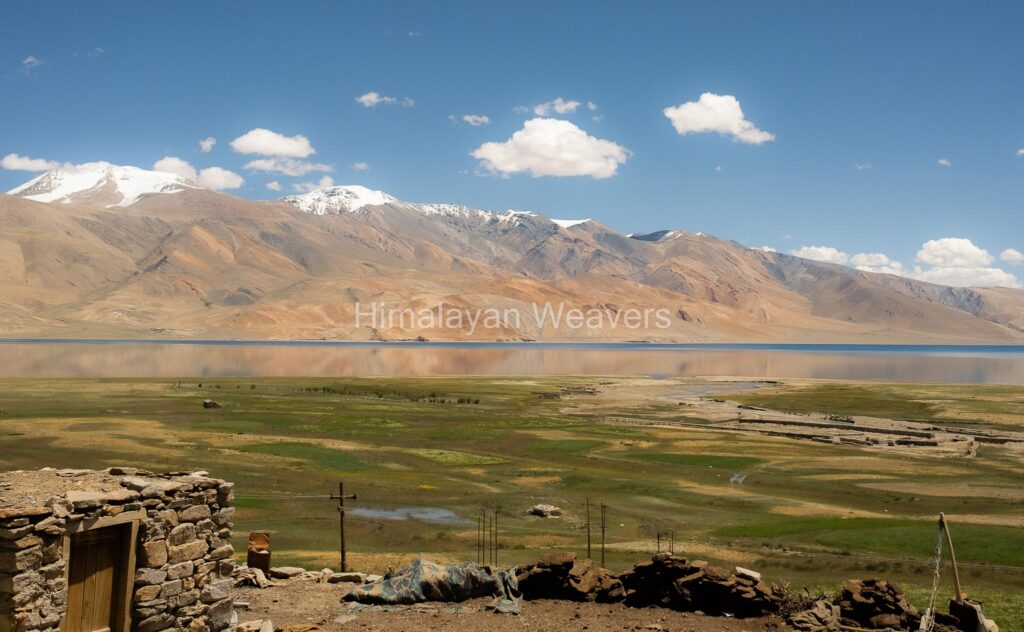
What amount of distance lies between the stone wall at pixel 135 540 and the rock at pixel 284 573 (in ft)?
16.5

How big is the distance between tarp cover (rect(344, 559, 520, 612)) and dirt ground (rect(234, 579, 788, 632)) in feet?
0.82

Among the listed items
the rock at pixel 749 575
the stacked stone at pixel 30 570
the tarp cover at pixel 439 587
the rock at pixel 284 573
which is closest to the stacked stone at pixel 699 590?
the rock at pixel 749 575

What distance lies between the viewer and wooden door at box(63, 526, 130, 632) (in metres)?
13.1

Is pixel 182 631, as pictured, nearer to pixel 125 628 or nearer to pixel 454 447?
pixel 125 628

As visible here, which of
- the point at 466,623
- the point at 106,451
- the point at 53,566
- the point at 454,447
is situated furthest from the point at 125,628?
the point at 454,447

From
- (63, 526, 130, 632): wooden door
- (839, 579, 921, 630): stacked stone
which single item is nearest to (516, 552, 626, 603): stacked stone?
(839, 579, 921, 630): stacked stone

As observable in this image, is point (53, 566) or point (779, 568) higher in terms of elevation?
point (53, 566)

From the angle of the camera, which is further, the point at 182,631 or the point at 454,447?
the point at 454,447

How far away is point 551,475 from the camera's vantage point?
4281cm

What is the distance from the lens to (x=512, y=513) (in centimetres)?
3278

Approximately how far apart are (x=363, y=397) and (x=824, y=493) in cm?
5375

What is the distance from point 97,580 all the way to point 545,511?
68.8ft

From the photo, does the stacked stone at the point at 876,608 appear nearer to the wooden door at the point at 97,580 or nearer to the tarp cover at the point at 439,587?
the tarp cover at the point at 439,587

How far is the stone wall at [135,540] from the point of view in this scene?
12.1m
